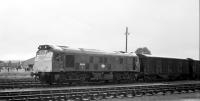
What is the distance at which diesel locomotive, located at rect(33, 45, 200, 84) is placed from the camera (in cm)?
2497

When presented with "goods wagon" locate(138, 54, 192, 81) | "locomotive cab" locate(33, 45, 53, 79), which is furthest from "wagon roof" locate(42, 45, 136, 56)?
"goods wagon" locate(138, 54, 192, 81)

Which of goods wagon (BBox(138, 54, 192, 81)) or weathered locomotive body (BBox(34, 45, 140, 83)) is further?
goods wagon (BBox(138, 54, 192, 81))

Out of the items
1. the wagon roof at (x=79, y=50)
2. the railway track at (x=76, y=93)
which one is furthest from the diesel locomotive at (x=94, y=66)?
the railway track at (x=76, y=93)

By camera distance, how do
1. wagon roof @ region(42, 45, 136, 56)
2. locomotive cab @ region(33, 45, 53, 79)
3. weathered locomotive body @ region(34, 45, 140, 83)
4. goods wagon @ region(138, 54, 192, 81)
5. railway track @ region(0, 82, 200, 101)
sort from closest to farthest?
railway track @ region(0, 82, 200, 101) → weathered locomotive body @ region(34, 45, 140, 83) → locomotive cab @ region(33, 45, 53, 79) → wagon roof @ region(42, 45, 136, 56) → goods wagon @ region(138, 54, 192, 81)

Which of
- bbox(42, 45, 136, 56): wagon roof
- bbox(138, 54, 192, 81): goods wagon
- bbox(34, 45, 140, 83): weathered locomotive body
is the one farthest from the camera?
bbox(138, 54, 192, 81): goods wagon

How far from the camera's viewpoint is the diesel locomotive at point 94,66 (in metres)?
25.0

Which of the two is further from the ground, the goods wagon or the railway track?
the goods wagon

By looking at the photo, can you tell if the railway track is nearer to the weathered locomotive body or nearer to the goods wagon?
the weathered locomotive body

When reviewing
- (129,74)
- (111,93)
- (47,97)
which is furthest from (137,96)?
(129,74)

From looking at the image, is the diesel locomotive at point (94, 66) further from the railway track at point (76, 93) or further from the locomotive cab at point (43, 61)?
the railway track at point (76, 93)

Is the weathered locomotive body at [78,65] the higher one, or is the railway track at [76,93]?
the weathered locomotive body at [78,65]

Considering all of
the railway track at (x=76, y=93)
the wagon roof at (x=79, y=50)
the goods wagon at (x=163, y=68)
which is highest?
the wagon roof at (x=79, y=50)

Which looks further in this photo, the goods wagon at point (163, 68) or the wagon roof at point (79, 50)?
the goods wagon at point (163, 68)

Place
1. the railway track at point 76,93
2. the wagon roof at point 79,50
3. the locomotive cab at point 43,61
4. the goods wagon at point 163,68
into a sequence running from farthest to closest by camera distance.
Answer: the goods wagon at point 163,68, the wagon roof at point 79,50, the locomotive cab at point 43,61, the railway track at point 76,93
